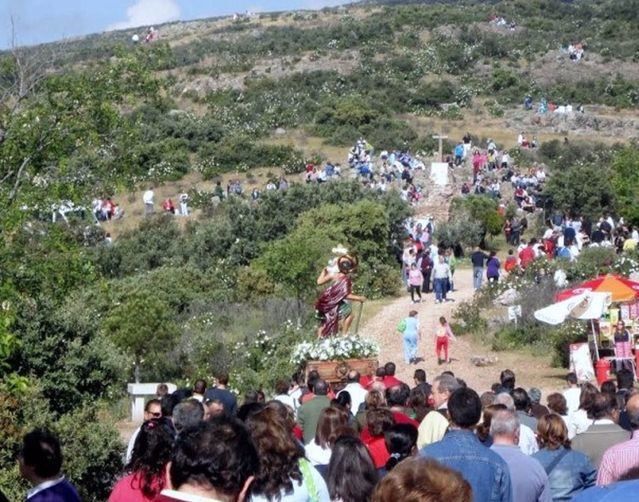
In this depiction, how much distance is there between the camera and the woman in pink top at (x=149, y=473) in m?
5.23

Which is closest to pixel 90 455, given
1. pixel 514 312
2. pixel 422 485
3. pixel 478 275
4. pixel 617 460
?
pixel 617 460

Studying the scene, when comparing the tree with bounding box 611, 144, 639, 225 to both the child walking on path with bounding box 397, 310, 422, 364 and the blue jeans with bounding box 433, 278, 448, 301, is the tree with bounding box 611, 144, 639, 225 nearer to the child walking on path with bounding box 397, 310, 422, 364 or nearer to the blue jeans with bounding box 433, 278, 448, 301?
the blue jeans with bounding box 433, 278, 448, 301

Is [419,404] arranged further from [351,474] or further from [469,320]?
[469,320]

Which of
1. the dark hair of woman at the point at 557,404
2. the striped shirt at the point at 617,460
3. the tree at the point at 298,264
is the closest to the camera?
the striped shirt at the point at 617,460

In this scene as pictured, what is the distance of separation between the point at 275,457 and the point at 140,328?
1747cm

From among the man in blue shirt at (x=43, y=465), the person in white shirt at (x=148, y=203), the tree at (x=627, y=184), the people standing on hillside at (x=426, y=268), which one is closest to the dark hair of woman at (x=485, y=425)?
the man in blue shirt at (x=43, y=465)

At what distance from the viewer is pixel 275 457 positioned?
5406mm

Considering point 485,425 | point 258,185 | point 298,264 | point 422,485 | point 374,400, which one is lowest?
point 258,185

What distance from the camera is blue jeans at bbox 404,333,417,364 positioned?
21.9 m

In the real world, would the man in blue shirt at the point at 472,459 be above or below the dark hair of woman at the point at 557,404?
above

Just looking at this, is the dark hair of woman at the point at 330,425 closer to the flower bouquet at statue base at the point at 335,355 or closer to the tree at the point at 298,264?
the flower bouquet at statue base at the point at 335,355

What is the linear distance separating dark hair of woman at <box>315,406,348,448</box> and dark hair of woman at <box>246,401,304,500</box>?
1.43m

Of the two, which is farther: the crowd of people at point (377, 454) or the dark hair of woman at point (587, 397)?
the dark hair of woman at point (587, 397)

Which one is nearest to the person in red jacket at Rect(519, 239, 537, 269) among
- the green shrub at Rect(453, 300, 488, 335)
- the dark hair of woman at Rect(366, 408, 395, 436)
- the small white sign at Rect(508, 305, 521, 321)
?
the green shrub at Rect(453, 300, 488, 335)
